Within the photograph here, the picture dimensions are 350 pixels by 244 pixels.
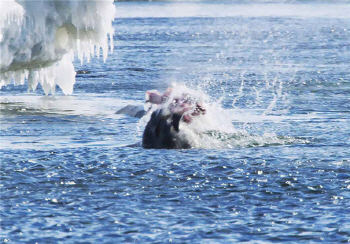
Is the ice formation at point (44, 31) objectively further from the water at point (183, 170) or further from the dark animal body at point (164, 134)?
the dark animal body at point (164, 134)

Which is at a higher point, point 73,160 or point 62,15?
point 62,15

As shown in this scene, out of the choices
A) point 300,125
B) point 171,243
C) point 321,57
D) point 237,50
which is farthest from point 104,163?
point 237,50

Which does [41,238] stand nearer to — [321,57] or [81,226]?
[81,226]

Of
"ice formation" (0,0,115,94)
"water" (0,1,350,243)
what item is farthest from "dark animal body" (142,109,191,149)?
"ice formation" (0,0,115,94)

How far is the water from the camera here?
1006 centimetres

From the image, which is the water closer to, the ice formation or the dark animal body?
the dark animal body

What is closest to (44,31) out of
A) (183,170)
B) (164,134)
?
(164,134)

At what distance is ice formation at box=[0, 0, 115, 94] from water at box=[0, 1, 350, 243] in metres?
1.23

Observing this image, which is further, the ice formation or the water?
the ice formation

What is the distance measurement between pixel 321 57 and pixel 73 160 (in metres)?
25.3

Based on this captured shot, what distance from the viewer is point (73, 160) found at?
1405 centimetres

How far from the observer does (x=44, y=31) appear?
20.8 meters

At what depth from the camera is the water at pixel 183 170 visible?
1006cm

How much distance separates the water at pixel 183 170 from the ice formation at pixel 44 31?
1.23m
